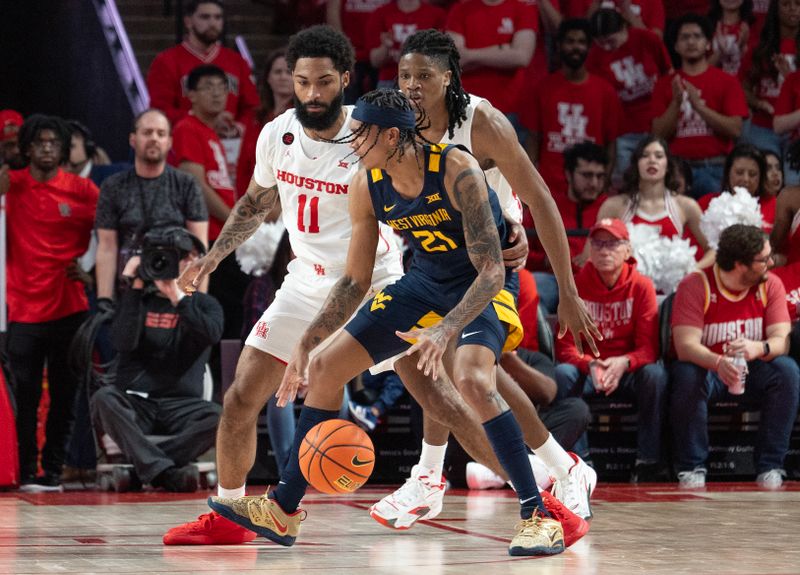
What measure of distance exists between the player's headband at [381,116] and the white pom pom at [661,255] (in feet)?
13.3

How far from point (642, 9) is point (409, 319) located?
6609 mm

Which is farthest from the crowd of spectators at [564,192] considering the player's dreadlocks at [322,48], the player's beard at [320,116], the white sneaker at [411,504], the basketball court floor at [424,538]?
the player's dreadlocks at [322,48]

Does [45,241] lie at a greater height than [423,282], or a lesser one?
greater

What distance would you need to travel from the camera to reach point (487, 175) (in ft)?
19.7

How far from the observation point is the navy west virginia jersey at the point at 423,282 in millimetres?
5234

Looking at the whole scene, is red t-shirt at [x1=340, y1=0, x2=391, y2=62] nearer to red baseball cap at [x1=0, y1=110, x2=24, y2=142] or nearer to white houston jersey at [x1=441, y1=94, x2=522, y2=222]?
red baseball cap at [x1=0, y1=110, x2=24, y2=142]

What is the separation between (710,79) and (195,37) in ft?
13.1

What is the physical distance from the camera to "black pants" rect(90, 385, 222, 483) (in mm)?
7688

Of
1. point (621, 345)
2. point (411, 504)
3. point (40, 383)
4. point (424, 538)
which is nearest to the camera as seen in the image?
point (424, 538)

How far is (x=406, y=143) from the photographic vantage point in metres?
5.16

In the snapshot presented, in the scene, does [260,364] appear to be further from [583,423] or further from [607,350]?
[607,350]

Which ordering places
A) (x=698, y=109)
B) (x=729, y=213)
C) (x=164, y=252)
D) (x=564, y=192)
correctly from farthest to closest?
1. (x=698, y=109)
2. (x=564, y=192)
3. (x=729, y=213)
4. (x=164, y=252)

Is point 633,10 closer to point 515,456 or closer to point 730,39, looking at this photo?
point 730,39

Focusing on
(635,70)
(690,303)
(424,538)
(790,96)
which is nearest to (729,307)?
(690,303)
